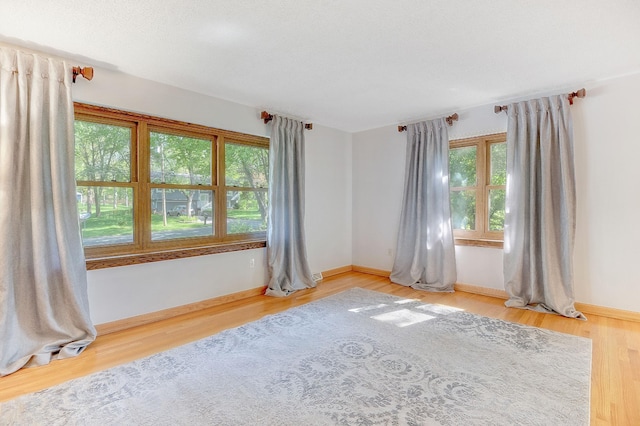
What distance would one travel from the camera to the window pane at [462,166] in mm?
4062

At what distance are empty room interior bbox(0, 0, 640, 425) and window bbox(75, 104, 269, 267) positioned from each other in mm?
17

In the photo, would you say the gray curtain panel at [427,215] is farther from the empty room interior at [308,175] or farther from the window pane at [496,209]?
the window pane at [496,209]

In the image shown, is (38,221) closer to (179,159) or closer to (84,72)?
(84,72)

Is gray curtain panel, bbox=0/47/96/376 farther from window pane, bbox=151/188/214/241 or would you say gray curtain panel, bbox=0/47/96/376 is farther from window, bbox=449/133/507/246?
A: window, bbox=449/133/507/246

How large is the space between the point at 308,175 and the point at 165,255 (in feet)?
7.41

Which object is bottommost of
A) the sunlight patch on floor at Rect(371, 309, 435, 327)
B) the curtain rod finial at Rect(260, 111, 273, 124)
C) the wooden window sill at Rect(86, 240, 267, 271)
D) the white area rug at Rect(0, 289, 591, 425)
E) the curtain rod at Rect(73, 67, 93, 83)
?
the white area rug at Rect(0, 289, 591, 425)

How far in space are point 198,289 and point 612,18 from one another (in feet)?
13.7

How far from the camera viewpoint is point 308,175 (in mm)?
4590

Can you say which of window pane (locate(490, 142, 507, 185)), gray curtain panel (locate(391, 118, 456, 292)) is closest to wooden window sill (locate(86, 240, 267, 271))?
gray curtain panel (locate(391, 118, 456, 292))

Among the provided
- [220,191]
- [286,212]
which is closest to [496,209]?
[286,212]

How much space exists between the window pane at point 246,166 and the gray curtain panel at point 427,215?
204 cm

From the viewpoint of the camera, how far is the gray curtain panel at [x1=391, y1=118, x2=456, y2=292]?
13.3ft

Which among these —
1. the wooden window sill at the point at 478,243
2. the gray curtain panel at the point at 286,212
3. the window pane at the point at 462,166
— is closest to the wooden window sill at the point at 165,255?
the gray curtain panel at the point at 286,212

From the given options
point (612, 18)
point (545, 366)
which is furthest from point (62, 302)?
point (612, 18)
